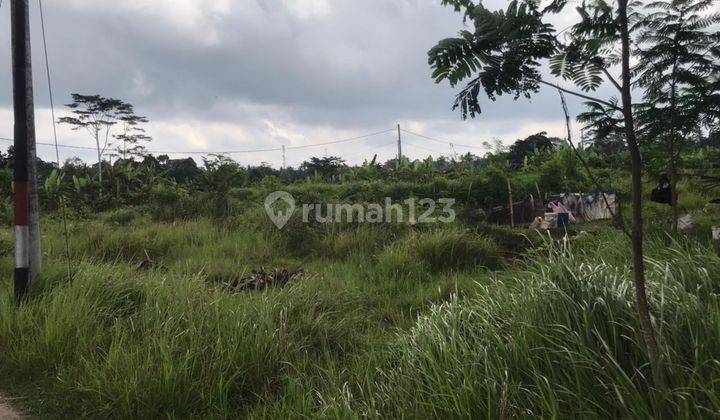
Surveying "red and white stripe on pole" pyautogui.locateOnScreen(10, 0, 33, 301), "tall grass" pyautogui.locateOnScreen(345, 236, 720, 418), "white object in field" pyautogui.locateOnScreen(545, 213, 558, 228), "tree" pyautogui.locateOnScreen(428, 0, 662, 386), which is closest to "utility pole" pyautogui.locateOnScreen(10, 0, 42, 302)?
"red and white stripe on pole" pyautogui.locateOnScreen(10, 0, 33, 301)

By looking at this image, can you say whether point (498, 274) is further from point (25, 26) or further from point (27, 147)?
point (25, 26)

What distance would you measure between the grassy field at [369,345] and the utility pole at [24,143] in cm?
42

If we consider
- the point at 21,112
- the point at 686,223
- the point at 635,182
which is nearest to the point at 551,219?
the point at 686,223

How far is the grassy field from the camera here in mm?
2367

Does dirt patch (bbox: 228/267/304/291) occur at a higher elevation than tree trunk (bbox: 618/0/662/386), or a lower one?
lower

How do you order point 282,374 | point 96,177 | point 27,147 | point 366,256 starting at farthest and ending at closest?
point 96,177, point 366,256, point 27,147, point 282,374

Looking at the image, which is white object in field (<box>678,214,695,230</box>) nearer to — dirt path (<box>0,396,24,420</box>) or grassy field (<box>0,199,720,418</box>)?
grassy field (<box>0,199,720,418</box>)

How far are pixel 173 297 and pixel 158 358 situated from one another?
120cm

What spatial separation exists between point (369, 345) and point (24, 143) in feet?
13.5

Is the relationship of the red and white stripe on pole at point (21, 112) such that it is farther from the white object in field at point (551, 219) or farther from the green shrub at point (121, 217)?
the green shrub at point (121, 217)

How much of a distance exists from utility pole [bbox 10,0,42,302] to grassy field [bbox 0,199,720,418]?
42 cm

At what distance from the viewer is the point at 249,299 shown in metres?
4.63

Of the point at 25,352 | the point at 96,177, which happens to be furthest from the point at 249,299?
the point at 96,177

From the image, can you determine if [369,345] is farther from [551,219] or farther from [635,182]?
[551,219]
